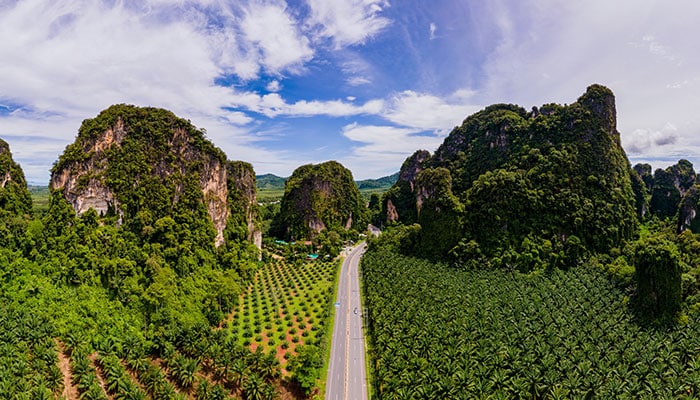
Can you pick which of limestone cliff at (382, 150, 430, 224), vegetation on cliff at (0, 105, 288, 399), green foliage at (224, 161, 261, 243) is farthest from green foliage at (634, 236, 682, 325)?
green foliage at (224, 161, 261, 243)

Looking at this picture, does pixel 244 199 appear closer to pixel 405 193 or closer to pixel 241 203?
pixel 241 203

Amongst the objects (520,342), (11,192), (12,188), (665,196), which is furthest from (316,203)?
(665,196)

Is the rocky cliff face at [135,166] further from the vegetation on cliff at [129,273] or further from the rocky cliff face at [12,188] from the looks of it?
the rocky cliff face at [12,188]

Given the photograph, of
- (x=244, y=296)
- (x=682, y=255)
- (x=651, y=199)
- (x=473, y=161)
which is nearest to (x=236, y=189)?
(x=244, y=296)

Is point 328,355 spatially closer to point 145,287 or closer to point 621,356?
point 145,287

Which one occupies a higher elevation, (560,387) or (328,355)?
(560,387)

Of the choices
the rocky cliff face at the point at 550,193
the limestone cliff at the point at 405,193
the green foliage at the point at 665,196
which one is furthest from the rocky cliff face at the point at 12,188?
the green foliage at the point at 665,196
